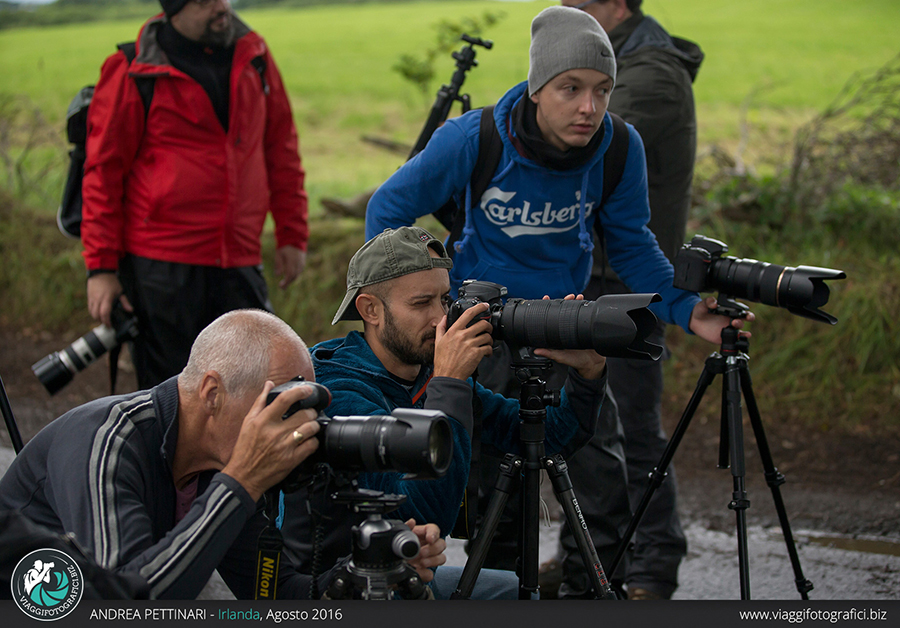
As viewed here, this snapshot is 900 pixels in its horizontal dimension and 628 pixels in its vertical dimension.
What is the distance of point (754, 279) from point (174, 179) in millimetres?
2477

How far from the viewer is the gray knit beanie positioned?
9.19 feet

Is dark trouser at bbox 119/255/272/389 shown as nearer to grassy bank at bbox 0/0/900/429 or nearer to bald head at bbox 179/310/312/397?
bald head at bbox 179/310/312/397

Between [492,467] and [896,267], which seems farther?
[896,267]

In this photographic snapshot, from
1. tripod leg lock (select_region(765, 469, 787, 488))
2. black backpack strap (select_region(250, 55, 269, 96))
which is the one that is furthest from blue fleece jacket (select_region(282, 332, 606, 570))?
black backpack strap (select_region(250, 55, 269, 96))

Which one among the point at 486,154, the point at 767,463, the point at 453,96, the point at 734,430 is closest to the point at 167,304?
the point at 453,96

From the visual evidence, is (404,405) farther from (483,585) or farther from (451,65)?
(451,65)

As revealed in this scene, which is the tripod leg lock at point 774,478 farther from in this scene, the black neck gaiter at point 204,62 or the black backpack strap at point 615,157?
the black neck gaiter at point 204,62

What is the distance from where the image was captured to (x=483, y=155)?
2.95m

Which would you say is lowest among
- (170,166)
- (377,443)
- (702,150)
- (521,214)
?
(702,150)

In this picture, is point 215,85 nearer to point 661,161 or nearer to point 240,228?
point 240,228

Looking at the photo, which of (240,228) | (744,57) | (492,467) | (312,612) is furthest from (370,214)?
(744,57)

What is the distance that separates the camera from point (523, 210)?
2.96 metres

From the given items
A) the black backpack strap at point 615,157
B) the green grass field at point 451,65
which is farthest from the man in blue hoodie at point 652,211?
the green grass field at point 451,65

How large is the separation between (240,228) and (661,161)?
6.19ft
